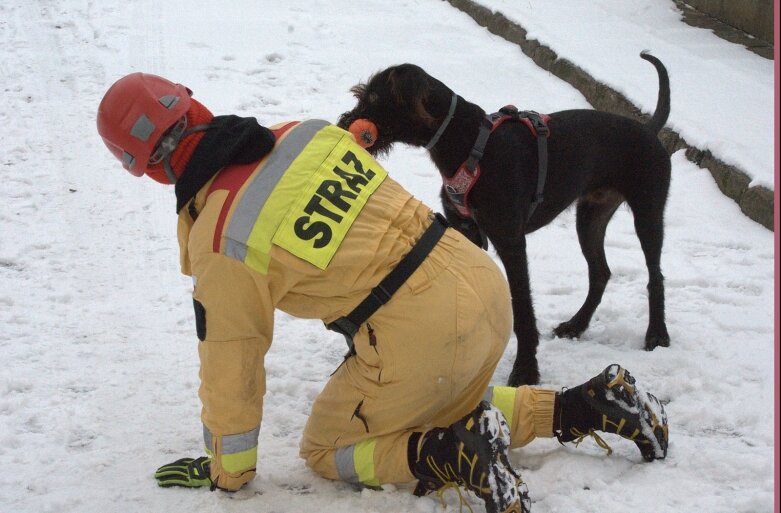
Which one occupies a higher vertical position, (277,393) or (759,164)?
(759,164)

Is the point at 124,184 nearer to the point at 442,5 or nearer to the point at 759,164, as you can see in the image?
the point at 759,164

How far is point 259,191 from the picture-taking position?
2.35 m

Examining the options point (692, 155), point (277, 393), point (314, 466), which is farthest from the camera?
point (692, 155)

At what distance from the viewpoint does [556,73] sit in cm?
720

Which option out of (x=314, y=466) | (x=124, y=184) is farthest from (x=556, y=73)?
(x=314, y=466)

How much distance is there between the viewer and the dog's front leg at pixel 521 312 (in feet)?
11.0

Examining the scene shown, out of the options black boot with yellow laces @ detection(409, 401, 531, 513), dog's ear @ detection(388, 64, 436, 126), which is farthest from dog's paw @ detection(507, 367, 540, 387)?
dog's ear @ detection(388, 64, 436, 126)

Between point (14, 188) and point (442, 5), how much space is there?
5635 millimetres

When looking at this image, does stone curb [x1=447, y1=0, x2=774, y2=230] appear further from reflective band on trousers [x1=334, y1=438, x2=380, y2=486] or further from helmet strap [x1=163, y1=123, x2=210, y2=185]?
helmet strap [x1=163, y1=123, x2=210, y2=185]

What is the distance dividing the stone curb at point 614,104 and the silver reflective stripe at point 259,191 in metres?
3.34

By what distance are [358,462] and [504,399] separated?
1.80ft

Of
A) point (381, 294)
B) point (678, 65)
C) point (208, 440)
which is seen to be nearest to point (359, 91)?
point (381, 294)

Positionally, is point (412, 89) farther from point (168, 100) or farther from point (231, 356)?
point (231, 356)

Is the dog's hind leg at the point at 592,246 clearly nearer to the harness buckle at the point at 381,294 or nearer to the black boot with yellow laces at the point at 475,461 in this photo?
the black boot with yellow laces at the point at 475,461
